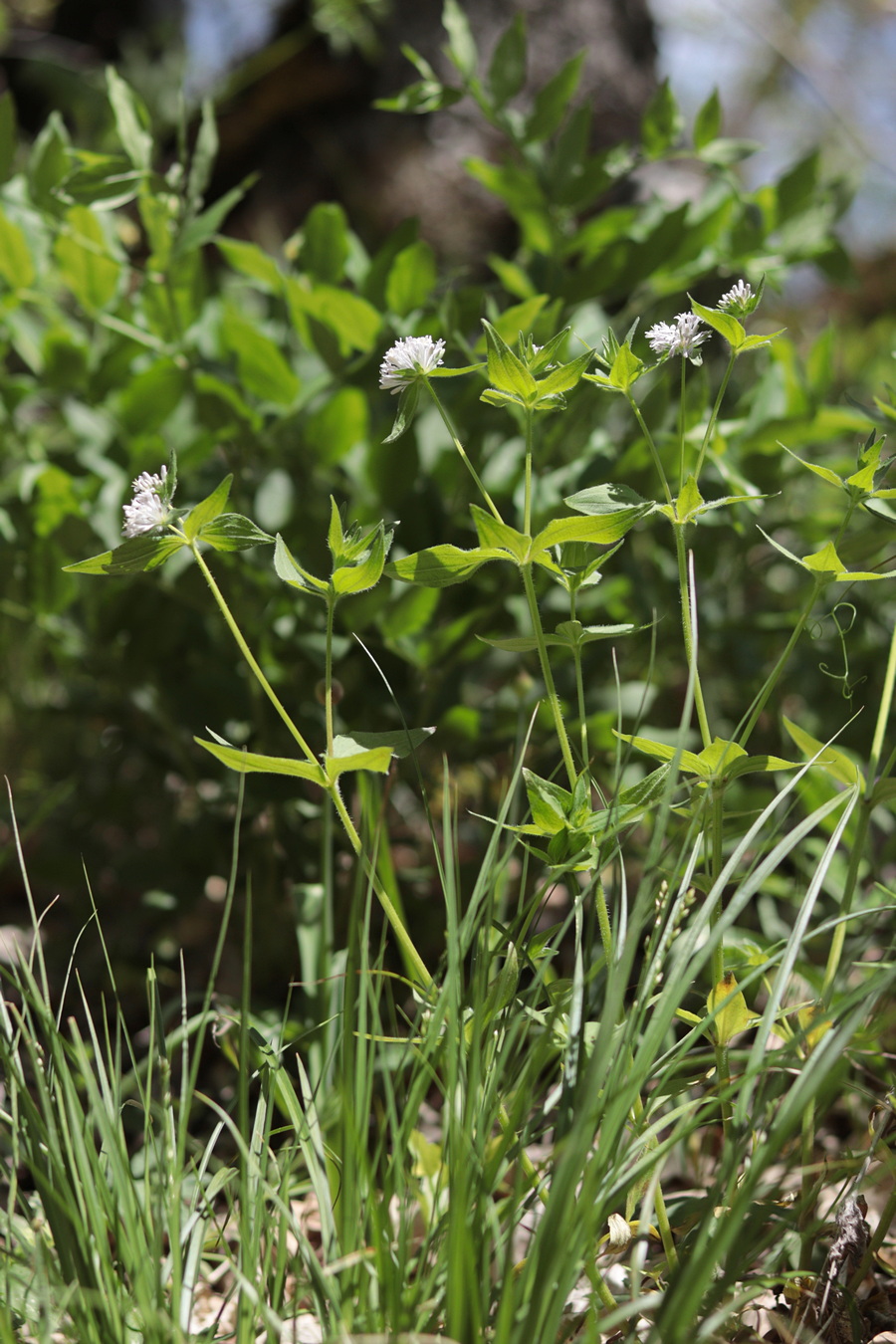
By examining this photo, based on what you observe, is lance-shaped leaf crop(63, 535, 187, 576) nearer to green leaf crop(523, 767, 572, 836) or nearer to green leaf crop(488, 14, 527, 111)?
green leaf crop(523, 767, 572, 836)

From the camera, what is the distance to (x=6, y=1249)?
0.55 meters

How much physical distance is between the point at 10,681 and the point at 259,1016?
65 centimetres

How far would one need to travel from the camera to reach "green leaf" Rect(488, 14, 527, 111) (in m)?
0.98

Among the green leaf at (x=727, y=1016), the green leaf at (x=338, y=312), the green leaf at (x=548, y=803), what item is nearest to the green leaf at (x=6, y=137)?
the green leaf at (x=338, y=312)

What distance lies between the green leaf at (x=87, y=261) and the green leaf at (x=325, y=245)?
186mm

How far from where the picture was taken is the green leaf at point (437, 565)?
60 cm

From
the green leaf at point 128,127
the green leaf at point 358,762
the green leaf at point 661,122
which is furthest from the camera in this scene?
the green leaf at point 661,122

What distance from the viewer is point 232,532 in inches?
23.1

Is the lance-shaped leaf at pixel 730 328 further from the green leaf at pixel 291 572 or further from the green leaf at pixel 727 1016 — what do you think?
the green leaf at pixel 727 1016

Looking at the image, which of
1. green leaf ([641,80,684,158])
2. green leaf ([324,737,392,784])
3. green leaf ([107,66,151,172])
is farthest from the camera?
green leaf ([641,80,684,158])

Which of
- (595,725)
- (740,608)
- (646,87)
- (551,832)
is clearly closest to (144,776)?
(595,725)

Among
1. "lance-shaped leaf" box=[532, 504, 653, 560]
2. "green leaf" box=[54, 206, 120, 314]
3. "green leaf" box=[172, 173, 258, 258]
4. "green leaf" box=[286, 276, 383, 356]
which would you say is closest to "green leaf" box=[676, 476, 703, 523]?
"lance-shaped leaf" box=[532, 504, 653, 560]

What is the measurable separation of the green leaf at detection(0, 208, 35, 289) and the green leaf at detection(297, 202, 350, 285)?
28 cm

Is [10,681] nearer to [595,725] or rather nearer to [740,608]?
[595,725]
